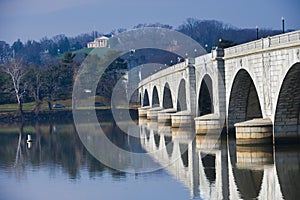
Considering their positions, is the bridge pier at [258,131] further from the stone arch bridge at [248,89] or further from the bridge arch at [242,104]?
the bridge arch at [242,104]

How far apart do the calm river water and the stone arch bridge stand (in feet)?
3.97

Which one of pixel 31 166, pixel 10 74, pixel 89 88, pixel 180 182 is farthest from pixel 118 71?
pixel 180 182

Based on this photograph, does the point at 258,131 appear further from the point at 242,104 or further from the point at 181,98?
the point at 181,98

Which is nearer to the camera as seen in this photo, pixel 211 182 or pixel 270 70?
pixel 211 182

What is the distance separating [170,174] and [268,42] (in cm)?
879

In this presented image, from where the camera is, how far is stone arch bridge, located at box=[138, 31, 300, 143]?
98.0 ft

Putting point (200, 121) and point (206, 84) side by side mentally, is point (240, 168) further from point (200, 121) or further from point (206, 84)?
point (206, 84)

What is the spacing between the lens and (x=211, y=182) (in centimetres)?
2481

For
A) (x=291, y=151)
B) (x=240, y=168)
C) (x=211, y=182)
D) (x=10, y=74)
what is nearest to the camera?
(x=211, y=182)

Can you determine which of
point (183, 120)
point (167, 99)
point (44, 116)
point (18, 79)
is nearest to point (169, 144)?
point (183, 120)

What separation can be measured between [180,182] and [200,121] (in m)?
14.6

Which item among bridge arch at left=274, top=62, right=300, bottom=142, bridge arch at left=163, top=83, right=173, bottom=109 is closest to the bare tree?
bridge arch at left=163, top=83, right=173, bottom=109

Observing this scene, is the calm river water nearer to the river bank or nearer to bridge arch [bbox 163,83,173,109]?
bridge arch [bbox 163,83,173,109]

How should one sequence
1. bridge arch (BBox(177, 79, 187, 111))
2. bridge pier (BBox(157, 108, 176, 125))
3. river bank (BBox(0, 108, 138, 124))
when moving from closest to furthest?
bridge arch (BBox(177, 79, 187, 111))
bridge pier (BBox(157, 108, 176, 125))
river bank (BBox(0, 108, 138, 124))
